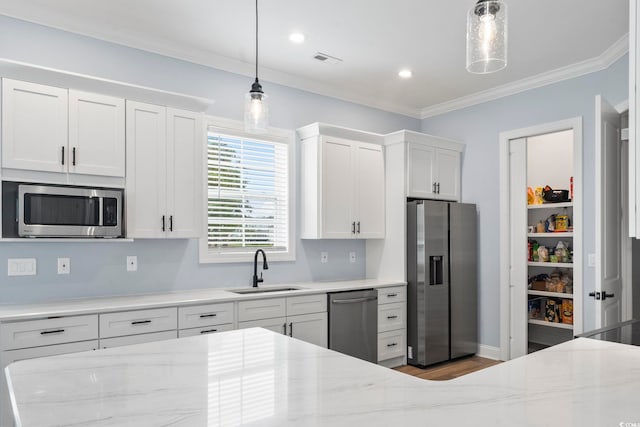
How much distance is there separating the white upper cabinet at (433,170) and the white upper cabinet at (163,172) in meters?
2.21

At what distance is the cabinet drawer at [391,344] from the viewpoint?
165 inches

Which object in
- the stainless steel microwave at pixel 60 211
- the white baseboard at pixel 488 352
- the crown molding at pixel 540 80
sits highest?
the crown molding at pixel 540 80

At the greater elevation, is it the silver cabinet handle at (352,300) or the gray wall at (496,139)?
the gray wall at (496,139)

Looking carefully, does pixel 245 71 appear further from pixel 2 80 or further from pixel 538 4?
pixel 538 4

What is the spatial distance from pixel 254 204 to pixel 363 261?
147 cm

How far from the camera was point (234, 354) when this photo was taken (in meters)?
1.57

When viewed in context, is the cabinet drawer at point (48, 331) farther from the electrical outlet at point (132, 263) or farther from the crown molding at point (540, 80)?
the crown molding at point (540, 80)

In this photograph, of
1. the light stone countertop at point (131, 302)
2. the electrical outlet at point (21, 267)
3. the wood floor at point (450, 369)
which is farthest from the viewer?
the wood floor at point (450, 369)

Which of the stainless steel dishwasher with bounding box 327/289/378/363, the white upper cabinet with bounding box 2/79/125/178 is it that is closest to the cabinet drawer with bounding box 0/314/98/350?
the white upper cabinet with bounding box 2/79/125/178

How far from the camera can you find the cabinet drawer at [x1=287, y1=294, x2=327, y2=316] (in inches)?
141

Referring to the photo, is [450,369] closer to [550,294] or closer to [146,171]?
[550,294]

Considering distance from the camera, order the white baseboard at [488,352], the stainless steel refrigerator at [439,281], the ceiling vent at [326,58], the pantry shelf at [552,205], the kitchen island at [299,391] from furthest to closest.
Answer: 1. the white baseboard at [488,352]
2. the pantry shelf at [552,205]
3. the stainless steel refrigerator at [439,281]
4. the ceiling vent at [326,58]
5. the kitchen island at [299,391]

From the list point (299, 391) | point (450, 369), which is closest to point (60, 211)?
point (299, 391)

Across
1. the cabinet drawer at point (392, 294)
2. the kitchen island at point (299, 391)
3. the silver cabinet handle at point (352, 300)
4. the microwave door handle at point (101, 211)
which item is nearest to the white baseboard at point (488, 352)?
the cabinet drawer at point (392, 294)
